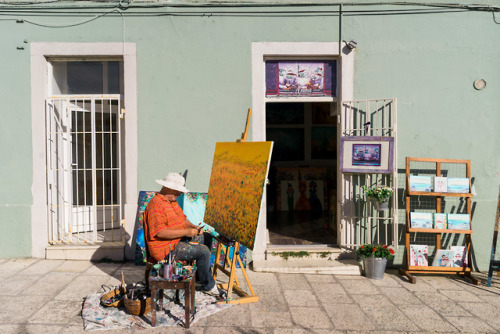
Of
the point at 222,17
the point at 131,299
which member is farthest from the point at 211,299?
the point at 222,17

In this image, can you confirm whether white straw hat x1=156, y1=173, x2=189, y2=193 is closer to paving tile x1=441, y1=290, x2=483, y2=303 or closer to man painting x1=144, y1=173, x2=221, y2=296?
man painting x1=144, y1=173, x2=221, y2=296

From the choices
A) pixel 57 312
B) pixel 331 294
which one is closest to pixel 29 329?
pixel 57 312

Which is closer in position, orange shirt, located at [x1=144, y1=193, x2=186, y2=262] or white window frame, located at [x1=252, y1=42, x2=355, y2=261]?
orange shirt, located at [x1=144, y1=193, x2=186, y2=262]

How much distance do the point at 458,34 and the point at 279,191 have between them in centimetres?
504

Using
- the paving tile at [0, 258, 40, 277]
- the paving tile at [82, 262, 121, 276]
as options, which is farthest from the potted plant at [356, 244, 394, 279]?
the paving tile at [0, 258, 40, 277]

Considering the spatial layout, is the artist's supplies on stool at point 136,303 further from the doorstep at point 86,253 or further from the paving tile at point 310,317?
the doorstep at point 86,253

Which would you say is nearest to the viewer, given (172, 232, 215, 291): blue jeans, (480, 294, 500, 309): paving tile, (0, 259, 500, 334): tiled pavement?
(0, 259, 500, 334): tiled pavement

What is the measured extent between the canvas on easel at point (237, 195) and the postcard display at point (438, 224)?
8.16 ft

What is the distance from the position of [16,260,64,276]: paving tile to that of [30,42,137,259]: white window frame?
0.33 m

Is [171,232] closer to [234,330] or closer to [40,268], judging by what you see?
[234,330]

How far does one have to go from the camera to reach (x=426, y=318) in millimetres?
4188

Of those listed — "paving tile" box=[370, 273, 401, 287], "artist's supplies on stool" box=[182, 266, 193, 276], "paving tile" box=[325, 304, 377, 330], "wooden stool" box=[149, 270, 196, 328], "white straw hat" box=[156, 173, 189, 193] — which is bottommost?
"paving tile" box=[370, 273, 401, 287]

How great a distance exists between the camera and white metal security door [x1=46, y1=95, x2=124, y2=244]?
6.08m

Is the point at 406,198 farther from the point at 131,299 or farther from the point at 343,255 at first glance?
the point at 131,299
